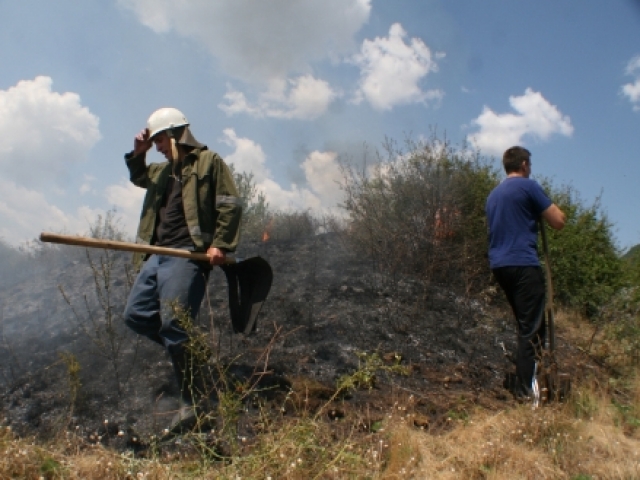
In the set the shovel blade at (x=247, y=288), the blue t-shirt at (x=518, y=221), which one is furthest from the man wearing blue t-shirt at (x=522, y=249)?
the shovel blade at (x=247, y=288)

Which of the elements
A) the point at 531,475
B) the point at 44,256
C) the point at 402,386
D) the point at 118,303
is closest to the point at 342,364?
the point at 402,386

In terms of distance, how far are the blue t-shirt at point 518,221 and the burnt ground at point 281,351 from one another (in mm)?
979

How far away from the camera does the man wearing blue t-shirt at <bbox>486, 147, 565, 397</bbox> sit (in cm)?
342

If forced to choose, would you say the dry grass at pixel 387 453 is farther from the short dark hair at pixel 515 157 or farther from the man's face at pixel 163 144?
the man's face at pixel 163 144

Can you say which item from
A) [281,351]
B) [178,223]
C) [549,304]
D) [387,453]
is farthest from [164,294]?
[549,304]

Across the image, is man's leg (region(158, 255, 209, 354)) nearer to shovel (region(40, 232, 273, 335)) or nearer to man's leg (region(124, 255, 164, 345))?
man's leg (region(124, 255, 164, 345))

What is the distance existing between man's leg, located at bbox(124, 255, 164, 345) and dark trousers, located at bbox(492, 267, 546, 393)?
2.31 m

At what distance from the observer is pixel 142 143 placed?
11.4ft

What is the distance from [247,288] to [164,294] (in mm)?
688

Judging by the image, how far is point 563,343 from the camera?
549cm

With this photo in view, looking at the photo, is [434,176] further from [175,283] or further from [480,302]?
[175,283]

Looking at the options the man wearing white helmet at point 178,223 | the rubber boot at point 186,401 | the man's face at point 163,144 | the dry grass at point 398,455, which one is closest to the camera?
the dry grass at point 398,455

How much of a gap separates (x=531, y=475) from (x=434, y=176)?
519cm

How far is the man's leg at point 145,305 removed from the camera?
3.21 m
